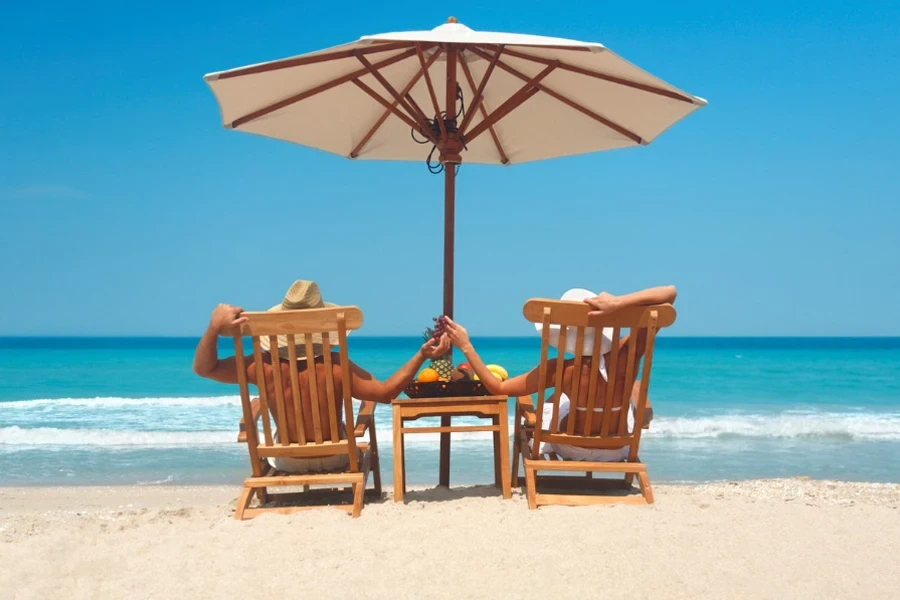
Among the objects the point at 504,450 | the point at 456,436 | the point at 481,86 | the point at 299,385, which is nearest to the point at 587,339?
the point at 504,450

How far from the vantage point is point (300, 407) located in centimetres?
369

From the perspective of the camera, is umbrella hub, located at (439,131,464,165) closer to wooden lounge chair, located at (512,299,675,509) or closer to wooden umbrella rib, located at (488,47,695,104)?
wooden umbrella rib, located at (488,47,695,104)

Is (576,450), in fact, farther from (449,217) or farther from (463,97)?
(463,97)

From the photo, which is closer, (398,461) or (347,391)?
(347,391)

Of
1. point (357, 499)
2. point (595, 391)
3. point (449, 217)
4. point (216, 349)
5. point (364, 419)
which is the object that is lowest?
point (357, 499)

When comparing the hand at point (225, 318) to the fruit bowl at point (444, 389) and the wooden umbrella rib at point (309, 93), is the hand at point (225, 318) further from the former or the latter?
the wooden umbrella rib at point (309, 93)

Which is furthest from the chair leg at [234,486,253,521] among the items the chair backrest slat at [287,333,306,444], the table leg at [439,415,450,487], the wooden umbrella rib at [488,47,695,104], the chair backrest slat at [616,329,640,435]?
the wooden umbrella rib at [488,47,695,104]

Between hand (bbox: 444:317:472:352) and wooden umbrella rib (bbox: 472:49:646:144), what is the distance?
63.9 inches

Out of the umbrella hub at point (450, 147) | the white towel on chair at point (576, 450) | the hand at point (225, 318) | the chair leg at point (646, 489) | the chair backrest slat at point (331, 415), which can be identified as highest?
the umbrella hub at point (450, 147)

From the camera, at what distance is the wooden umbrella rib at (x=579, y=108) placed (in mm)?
4725

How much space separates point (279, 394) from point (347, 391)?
322 millimetres

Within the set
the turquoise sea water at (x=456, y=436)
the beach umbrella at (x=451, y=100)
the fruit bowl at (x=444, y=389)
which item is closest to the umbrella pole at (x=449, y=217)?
the beach umbrella at (x=451, y=100)

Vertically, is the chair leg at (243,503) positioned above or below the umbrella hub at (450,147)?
below

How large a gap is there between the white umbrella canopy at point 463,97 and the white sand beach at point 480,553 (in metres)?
2.08
